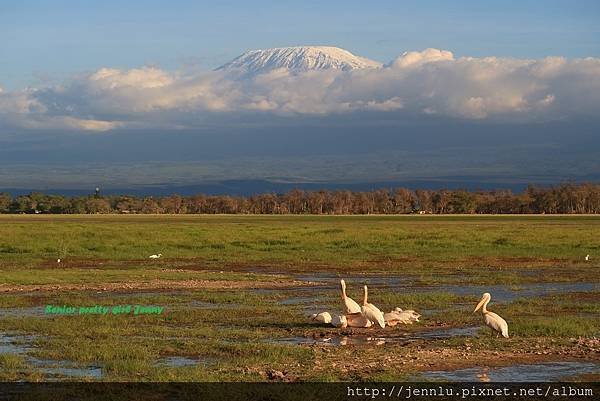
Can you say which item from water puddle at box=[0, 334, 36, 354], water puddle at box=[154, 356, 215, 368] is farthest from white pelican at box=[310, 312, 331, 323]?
water puddle at box=[0, 334, 36, 354]

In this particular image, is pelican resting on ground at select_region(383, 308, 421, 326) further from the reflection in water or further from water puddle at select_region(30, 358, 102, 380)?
water puddle at select_region(30, 358, 102, 380)

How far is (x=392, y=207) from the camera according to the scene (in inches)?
6978

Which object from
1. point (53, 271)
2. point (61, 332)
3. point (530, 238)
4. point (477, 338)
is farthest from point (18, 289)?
point (530, 238)

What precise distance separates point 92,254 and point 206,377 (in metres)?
31.0

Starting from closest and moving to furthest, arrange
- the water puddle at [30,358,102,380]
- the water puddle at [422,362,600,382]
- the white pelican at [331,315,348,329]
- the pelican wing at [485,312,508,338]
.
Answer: the water puddle at [422,362,600,382] → the water puddle at [30,358,102,380] → the pelican wing at [485,312,508,338] → the white pelican at [331,315,348,329]

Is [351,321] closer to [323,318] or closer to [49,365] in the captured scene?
[323,318]

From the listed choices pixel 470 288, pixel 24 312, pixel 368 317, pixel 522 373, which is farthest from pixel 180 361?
pixel 470 288

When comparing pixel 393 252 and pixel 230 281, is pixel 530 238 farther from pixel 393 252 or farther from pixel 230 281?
pixel 230 281

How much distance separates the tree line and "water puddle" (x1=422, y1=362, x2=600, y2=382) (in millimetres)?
155038

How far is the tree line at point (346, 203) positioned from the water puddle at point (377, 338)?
152 m

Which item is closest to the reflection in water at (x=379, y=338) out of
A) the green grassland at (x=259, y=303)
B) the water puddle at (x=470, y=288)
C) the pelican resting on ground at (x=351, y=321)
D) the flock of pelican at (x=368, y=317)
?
the green grassland at (x=259, y=303)

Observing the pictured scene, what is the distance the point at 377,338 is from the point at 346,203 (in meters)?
163

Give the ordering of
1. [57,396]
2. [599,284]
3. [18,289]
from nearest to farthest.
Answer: [57,396], [18,289], [599,284]

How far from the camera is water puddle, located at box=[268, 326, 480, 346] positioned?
672 inches
